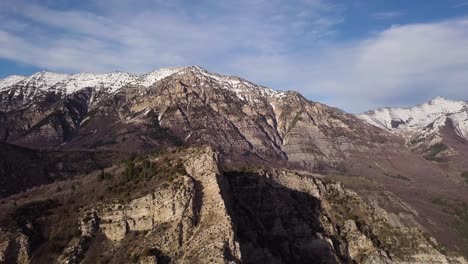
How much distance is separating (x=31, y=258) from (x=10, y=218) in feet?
35.1

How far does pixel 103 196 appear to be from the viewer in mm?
105062

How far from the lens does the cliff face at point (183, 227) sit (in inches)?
3575

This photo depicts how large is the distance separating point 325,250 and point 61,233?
63864mm

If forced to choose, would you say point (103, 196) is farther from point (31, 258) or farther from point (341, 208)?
point (341, 208)

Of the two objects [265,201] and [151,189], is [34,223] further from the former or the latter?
[265,201]

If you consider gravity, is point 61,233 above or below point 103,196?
below

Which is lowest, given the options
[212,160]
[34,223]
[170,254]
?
[170,254]

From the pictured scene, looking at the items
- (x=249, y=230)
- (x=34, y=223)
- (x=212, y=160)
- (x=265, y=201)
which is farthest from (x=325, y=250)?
(x=34, y=223)

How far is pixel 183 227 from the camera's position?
91.9m

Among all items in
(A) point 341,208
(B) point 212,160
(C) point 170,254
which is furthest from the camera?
(A) point 341,208

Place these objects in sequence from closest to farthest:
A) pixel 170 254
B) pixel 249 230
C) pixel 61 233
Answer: pixel 170 254 → pixel 61 233 → pixel 249 230

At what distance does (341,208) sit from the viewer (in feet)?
510

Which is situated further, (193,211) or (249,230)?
(249,230)

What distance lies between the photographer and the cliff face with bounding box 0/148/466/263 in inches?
3575
